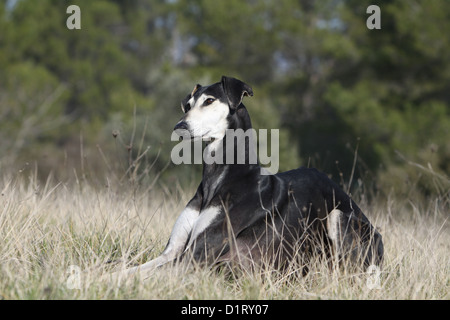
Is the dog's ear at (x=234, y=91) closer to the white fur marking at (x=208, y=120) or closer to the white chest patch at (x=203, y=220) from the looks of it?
the white fur marking at (x=208, y=120)

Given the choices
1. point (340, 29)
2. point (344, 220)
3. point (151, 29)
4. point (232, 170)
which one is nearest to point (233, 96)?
point (232, 170)

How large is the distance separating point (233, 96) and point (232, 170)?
0.56m

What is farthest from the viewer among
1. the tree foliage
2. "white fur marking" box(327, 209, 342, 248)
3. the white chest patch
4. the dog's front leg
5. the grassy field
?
the tree foliage

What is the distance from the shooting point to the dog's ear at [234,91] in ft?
13.4

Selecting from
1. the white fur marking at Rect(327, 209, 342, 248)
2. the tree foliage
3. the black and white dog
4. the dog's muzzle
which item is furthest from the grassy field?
the tree foliage

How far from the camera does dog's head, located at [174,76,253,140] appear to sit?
3998mm

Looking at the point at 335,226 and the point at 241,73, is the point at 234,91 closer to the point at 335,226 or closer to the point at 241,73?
the point at 335,226

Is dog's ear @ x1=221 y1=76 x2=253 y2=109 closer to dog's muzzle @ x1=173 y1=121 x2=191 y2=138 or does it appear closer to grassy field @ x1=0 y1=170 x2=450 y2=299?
dog's muzzle @ x1=173 y1=121 x2=191 y2=138

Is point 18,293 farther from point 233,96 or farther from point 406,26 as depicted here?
point 406,26

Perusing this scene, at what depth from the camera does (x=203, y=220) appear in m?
3.90

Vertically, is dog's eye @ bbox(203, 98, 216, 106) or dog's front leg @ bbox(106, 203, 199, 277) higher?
dog's eye @ bbox(203, 98, 216, 106)

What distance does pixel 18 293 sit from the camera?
10.8 ft

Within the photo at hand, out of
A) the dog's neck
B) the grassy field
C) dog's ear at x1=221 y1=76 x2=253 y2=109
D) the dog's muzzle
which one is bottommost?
the grassy field

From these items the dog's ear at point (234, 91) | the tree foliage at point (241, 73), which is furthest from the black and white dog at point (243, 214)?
the tree foliage at point (241, 73)
